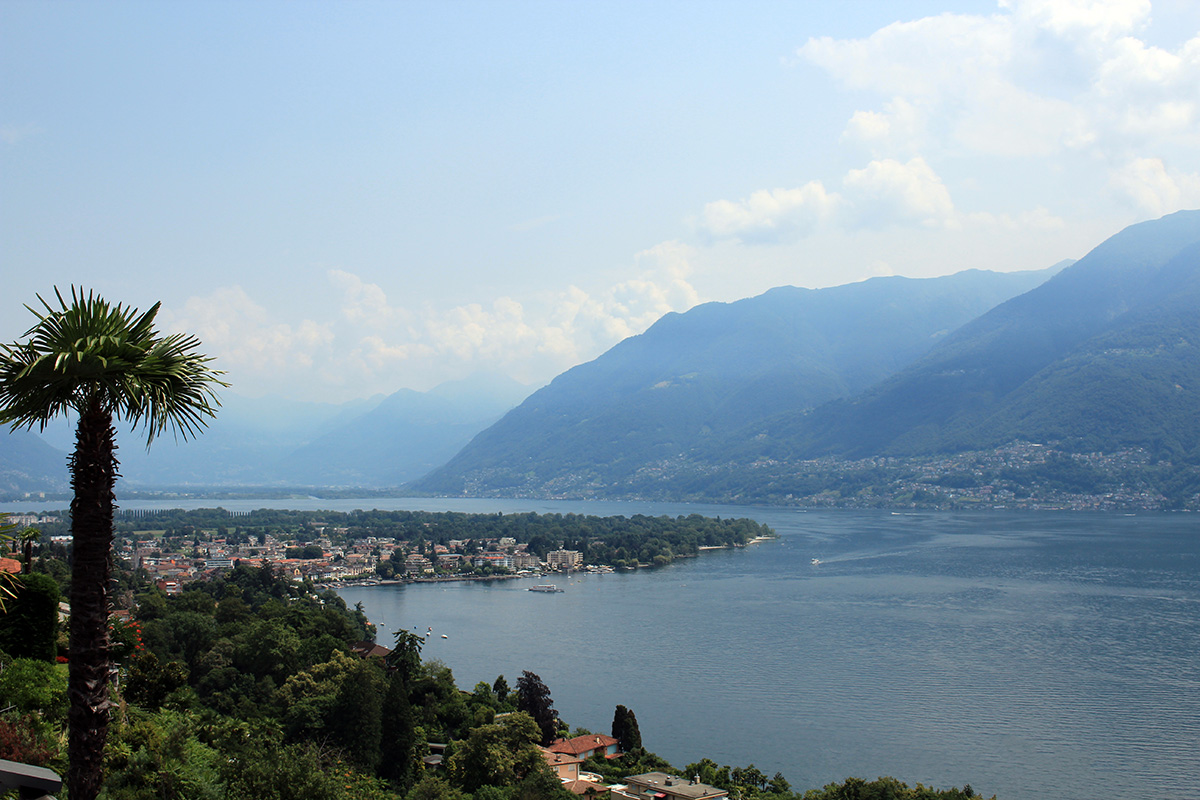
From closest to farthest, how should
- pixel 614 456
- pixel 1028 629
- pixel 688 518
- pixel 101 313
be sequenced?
1. pixel 101 313
2. pixel 1028 629
3. pixel 688 518
4. pixel 614 456

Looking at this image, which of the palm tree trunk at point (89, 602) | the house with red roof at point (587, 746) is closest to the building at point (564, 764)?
the house with red roof at point (587, 746)

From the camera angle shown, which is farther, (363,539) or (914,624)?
(363,539)

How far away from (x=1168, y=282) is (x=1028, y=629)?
120499mm

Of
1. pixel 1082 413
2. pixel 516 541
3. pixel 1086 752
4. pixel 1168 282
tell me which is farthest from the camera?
pixel 1168 282

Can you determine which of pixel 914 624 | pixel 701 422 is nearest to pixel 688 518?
pixel 914 624

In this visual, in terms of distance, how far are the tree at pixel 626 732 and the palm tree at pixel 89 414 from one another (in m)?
16.6

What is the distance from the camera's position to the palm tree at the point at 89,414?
161 inches

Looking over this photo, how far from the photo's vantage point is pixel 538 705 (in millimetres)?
20891

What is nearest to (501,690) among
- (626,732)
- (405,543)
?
(626,732)

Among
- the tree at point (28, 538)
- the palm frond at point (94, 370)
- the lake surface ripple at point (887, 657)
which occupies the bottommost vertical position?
the lake surface ripple at point (887, 657)

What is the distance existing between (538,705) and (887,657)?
12.9 metres

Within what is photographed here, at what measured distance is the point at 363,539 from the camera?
75.6 metres

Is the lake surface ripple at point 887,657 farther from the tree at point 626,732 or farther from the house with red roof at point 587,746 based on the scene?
the house with red roof at point 587,746

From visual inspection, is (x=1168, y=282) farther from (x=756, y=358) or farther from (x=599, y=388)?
(x=599, y=388)
